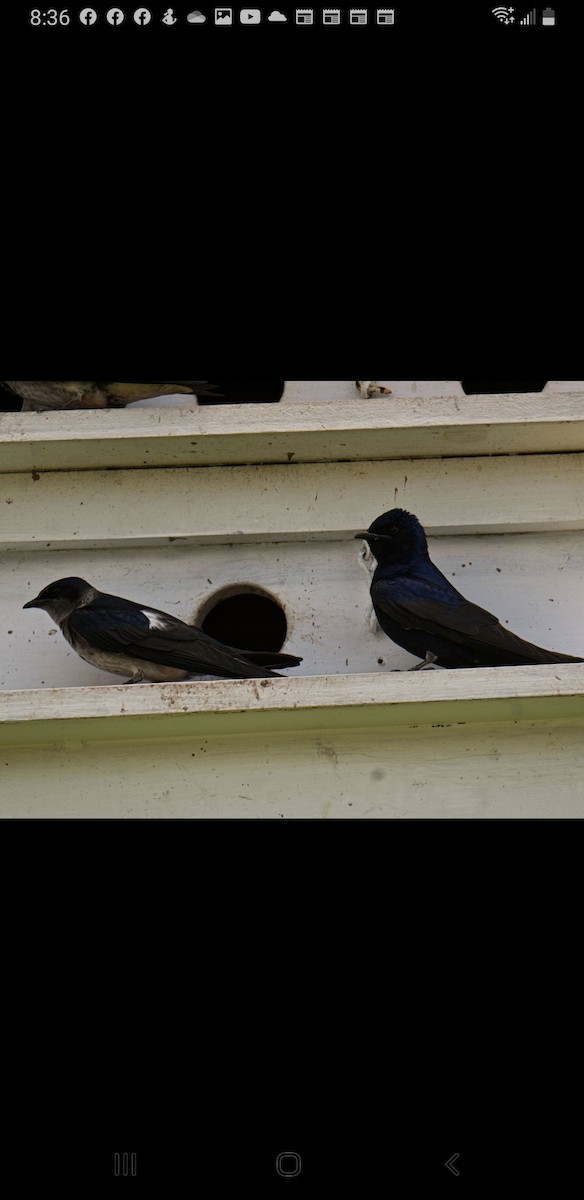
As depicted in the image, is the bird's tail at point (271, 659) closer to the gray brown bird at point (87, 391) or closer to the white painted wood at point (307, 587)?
the white painted wood at point (307, 587)

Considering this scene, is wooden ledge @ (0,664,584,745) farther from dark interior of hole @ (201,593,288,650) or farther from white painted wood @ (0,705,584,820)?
dark interior of hole @ (201,593,288,650)

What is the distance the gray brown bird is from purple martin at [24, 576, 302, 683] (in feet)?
2.83

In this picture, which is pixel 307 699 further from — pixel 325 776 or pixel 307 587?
pixel 307 587

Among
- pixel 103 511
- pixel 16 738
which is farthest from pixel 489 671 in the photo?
pixel 103 511

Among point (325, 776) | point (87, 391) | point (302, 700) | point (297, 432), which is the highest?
point (87, 391)

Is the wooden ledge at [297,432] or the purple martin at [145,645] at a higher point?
the wooden ledge at [297,432]

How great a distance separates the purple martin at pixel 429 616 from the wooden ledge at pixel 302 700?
266 millimetres

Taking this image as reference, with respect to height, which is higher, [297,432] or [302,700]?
[297,432]

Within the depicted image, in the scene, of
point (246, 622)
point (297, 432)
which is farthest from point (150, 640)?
point (246, 622)

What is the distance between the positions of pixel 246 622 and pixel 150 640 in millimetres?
1470

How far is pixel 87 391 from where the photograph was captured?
4.20 m

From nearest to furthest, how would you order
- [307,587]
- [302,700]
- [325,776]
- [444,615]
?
[302,700] → [325,776] → [444,615] → [307,587]

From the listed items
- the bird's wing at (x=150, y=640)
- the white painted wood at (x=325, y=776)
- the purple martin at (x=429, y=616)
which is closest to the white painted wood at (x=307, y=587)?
the purple martin at (x=429, y=616)

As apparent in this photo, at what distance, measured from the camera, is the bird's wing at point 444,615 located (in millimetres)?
3277
